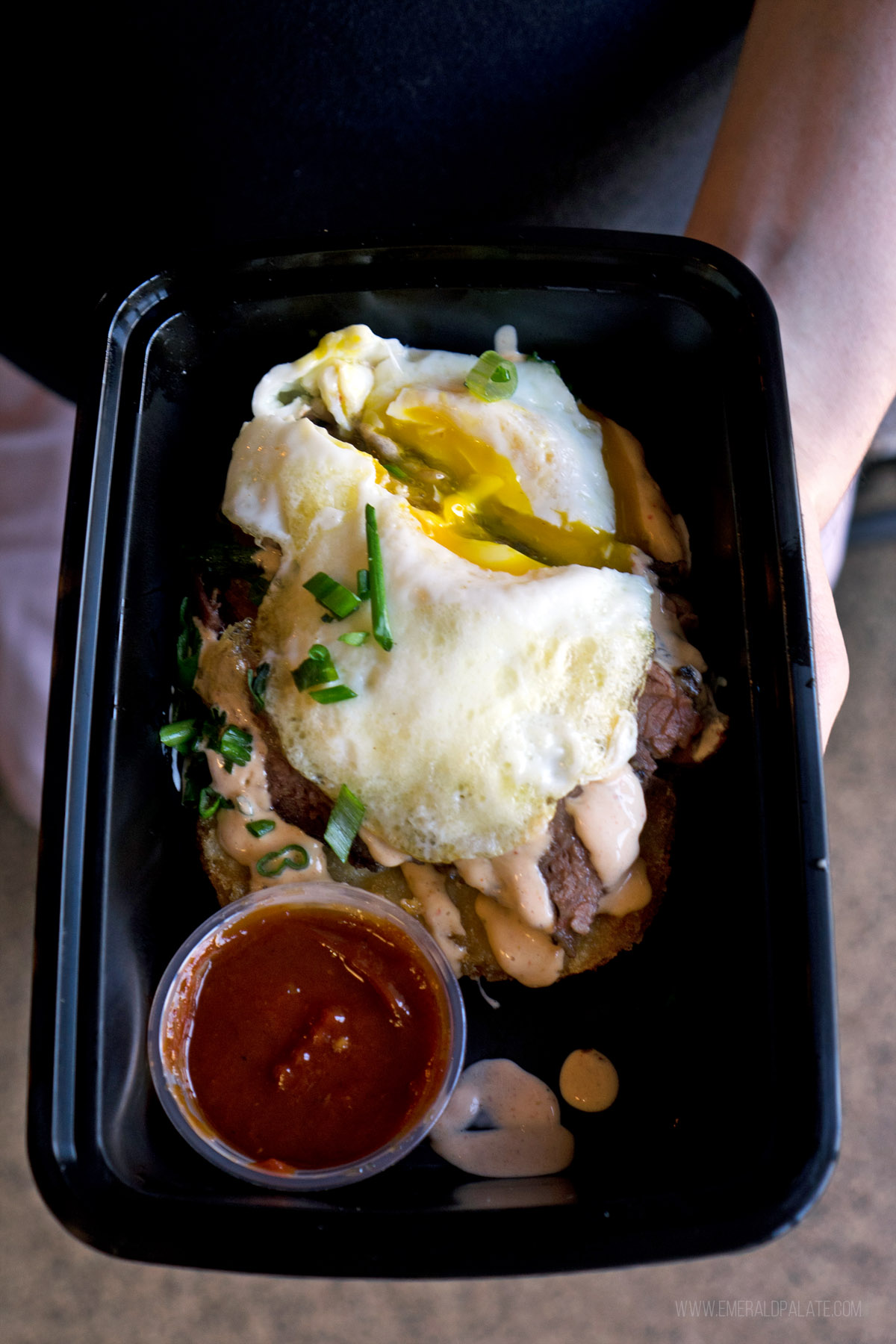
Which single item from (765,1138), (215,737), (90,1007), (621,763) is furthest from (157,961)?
(765,1138)

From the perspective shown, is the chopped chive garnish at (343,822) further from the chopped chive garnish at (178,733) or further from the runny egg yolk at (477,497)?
the runny egg yolk at (477,497)

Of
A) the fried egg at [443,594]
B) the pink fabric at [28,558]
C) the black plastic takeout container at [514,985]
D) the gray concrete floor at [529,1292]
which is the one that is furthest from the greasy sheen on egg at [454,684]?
the gray concrete floor at [529,1292]

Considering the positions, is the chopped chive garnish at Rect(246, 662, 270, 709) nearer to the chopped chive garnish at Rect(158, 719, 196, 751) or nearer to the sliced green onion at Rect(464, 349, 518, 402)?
the chopped chive garnish at Rect(158, 719, 196, 751)

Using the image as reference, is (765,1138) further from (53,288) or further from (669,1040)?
(53,288)

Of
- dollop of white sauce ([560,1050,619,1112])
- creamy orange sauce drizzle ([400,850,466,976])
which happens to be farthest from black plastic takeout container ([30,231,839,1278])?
creamy orange sauce drizzle ([400,850,466,976])

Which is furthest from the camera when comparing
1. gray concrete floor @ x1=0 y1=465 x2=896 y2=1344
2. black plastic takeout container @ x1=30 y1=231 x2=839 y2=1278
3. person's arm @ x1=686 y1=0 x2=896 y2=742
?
gray concrete floor @ x1=0 y1=465 x2=896 y2=1344

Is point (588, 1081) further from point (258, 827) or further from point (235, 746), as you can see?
point (235, 746)

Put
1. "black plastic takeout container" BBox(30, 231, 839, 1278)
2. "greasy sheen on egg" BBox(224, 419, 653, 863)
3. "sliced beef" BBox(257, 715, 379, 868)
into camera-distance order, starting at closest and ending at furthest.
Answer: "black plastic takeout container" BBox(30, 231, 839, 1278)
"greasy sheen on egg" BBox(224, 419, 653, 863)
"sliced beef" BBox(257, 715, 379, 868)

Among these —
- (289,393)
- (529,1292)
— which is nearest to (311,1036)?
(289,393)
